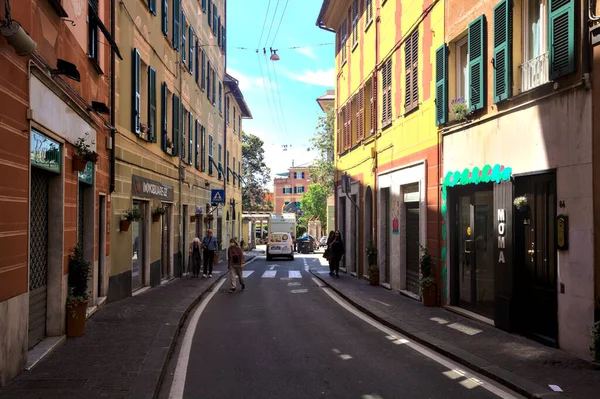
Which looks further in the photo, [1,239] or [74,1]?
[74,1]

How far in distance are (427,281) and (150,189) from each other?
26.1 ft

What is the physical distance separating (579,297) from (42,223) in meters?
7.29

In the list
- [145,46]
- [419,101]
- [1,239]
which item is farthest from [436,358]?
[145,46]

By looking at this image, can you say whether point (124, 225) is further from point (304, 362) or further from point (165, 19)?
point (165, 19)

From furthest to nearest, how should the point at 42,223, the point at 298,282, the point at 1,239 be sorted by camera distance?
the point at 298,282
the point at 42,223
the point at 1,239

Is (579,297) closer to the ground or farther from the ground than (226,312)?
farther from the ground

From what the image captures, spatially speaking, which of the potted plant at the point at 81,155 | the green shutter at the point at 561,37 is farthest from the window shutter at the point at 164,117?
the green shutter at the point at 561,37

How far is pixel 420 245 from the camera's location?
13.2m

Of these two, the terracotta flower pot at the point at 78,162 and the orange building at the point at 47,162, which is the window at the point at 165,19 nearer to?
the orange building at the point at 47,162

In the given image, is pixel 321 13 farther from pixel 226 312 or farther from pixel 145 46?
pixel 226 312

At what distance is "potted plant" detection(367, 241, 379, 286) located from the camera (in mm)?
17500

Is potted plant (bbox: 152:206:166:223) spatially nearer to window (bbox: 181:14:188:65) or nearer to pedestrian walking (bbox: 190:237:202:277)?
pedestrian walking (bbox: 190:237:202:277)

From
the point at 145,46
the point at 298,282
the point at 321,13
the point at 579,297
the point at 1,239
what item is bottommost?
the point at 298,282

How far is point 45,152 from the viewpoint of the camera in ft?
24.4
